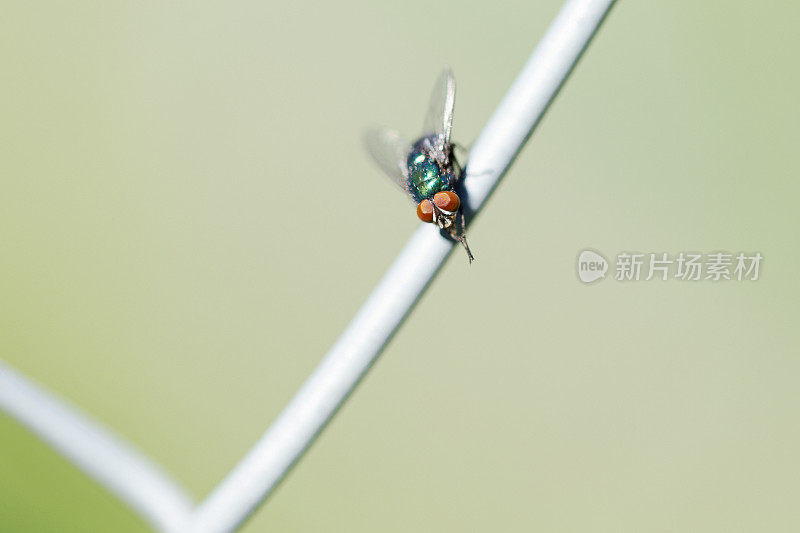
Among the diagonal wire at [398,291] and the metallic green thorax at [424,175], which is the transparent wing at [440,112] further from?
the diagonal wire at [398,291]

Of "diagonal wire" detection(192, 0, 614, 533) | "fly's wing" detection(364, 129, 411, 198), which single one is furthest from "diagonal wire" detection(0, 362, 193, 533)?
"fly's wing" detection(364, 129, 411, 198)

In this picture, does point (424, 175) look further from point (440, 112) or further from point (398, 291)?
point (398, 291)

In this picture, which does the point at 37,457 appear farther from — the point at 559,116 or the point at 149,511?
the point at 559,116

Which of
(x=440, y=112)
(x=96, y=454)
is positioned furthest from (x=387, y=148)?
(x=96, y=454)

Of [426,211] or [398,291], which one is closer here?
[398,291]

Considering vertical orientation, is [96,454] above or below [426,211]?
below

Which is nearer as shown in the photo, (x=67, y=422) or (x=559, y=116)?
(x=67, y=422)

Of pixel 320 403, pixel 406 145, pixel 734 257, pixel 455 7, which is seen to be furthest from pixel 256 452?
pixel 455 7
